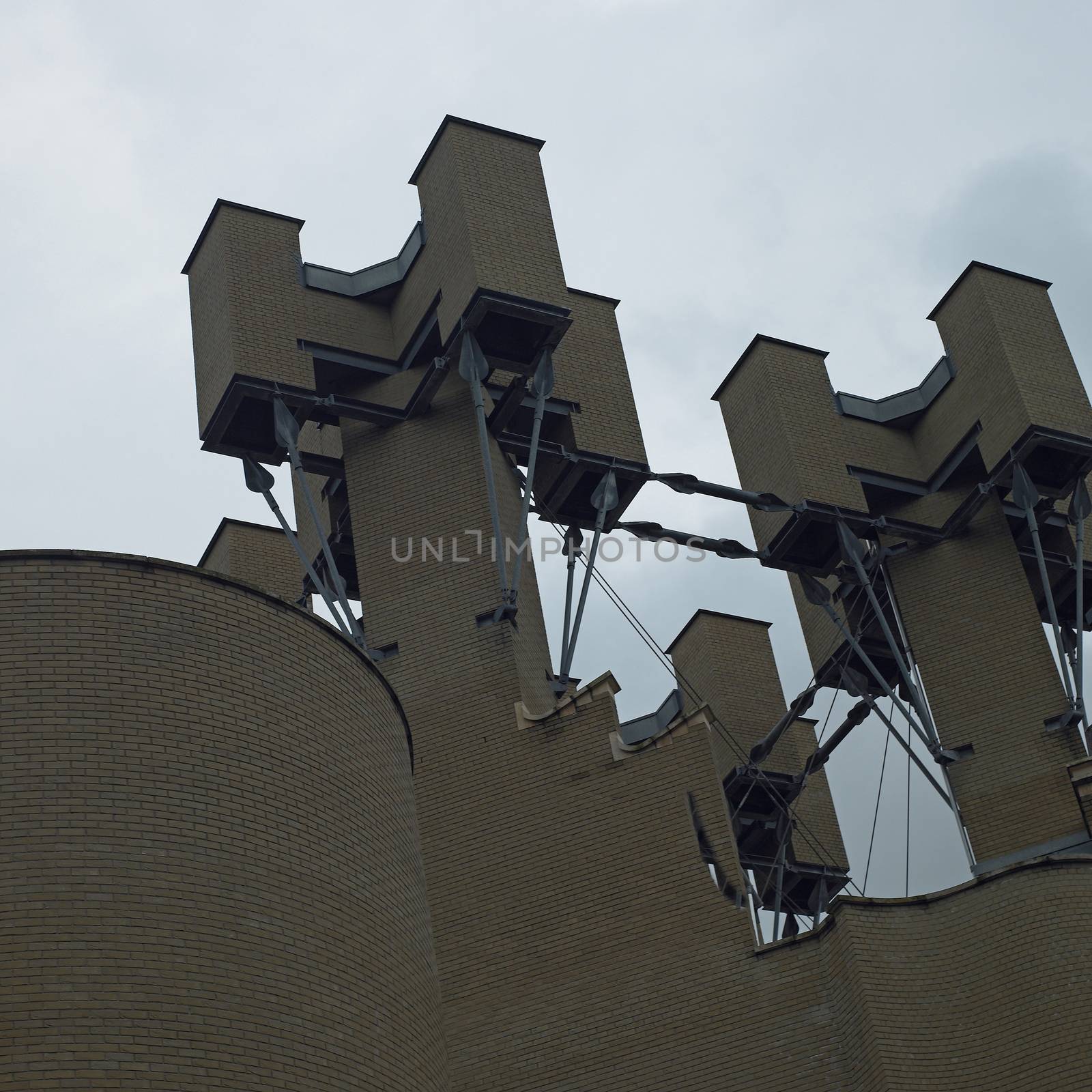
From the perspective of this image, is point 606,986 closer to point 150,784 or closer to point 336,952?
point 336,952

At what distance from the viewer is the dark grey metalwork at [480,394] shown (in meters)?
22.0

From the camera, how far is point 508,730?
20672 millimetres

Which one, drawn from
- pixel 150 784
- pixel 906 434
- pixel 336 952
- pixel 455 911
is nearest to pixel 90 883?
pixel 150 784

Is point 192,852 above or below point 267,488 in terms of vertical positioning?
below

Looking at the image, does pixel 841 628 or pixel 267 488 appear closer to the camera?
pixel 267 488

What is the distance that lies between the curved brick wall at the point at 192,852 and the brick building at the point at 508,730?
0.03 meters

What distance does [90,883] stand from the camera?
12266 millimetres

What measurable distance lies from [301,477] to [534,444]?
2.96 m

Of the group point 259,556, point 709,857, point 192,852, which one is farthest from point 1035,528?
point 192,852

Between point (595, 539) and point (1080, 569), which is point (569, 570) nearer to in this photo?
point (595, 539)

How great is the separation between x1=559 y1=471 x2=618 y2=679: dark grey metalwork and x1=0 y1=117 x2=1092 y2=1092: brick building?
0.58ft

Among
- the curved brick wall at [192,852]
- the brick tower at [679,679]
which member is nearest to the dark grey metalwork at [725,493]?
the brick tower at [679,679]

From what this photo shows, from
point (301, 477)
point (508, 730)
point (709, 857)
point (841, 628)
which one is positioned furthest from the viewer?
point (841, 628)

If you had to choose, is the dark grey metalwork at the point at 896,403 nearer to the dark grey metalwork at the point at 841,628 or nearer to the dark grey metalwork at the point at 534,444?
the dark grey metalwork at the point at 841,628
